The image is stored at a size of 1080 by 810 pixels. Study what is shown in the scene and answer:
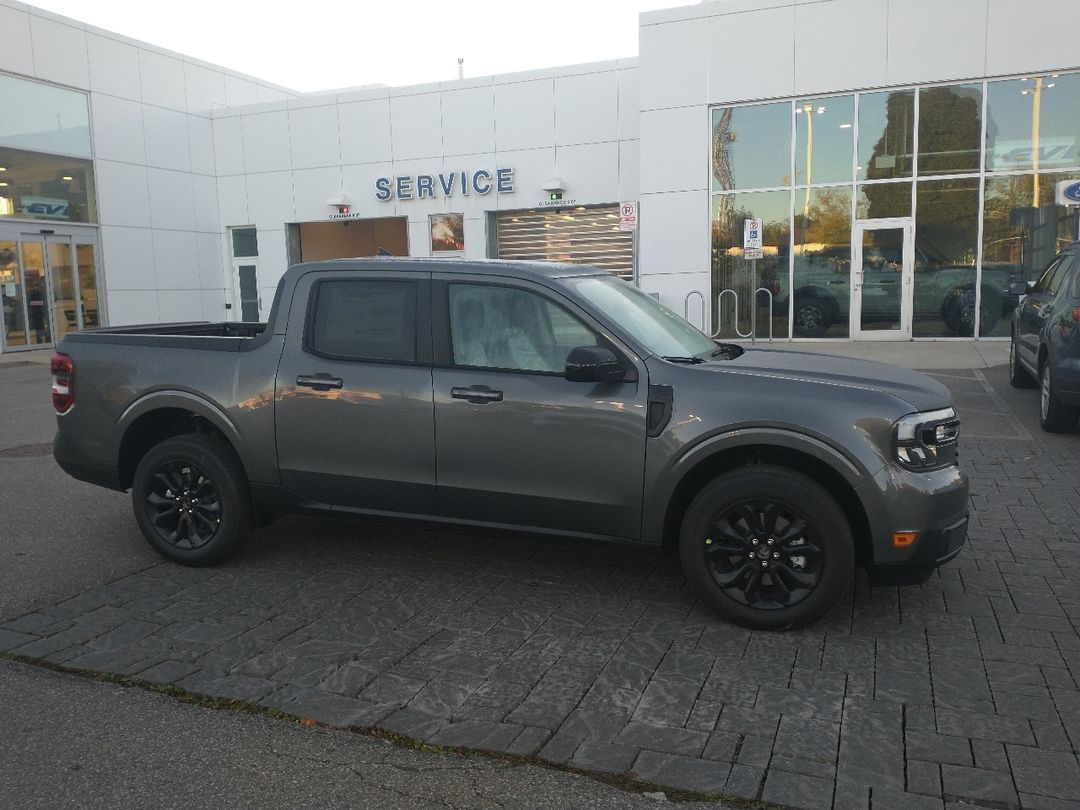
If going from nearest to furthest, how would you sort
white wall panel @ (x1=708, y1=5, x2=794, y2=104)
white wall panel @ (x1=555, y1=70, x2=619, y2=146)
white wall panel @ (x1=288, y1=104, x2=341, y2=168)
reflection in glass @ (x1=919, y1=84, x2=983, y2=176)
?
reflection in glass @ (x1=919, y1=84, x2=983, y2=176) < white wall panel @ (x1=708, y1=5, x2=794, y2=104) < white wall panel @ (x1=555, y1=70, x2=619, y2=146) < white wall panel @ (x1=288, y1=104, x2=341, y2=168)

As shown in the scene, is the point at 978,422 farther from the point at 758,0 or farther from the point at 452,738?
the point at 758,0

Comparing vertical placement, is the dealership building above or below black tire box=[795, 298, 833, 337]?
above

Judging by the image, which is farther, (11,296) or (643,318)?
(11,296)

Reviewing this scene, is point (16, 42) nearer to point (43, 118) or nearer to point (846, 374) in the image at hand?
point (43, 118)

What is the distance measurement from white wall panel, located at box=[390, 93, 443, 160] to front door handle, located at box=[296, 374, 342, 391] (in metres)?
20.2

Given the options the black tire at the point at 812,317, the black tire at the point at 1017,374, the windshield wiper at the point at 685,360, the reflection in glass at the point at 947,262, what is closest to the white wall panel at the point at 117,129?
the black tire at the point at 812,317

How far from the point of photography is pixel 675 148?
20.1 m

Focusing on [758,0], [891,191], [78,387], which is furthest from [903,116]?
[78,387]

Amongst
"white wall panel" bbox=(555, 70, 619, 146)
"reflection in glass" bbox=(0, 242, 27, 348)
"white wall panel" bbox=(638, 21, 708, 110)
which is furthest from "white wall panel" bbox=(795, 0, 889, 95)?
"reflection in glass" bbox=(0, 242, 27, 348)

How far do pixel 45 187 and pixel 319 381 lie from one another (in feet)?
70.7

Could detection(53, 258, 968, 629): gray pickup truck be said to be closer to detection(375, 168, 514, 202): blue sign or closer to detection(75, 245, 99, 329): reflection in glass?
detection(375, 168, 514, 202): blue sign

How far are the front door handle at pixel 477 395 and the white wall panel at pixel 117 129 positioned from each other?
23144 mm

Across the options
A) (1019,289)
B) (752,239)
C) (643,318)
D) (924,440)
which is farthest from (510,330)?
(752,239)

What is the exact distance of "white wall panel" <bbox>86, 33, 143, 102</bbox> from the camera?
938 inches
